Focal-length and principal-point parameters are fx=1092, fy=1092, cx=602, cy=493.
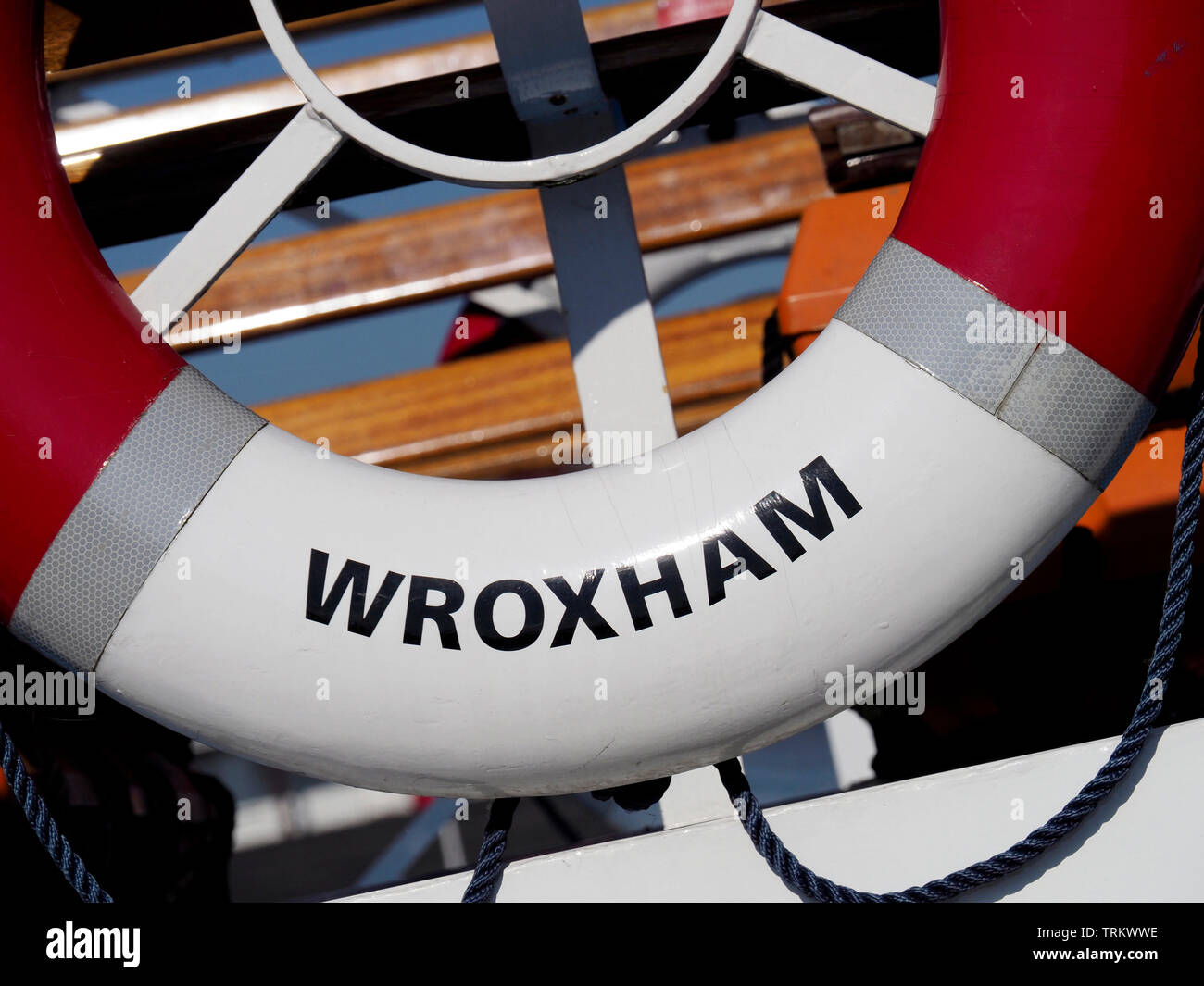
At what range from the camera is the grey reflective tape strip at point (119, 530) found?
2.32ft

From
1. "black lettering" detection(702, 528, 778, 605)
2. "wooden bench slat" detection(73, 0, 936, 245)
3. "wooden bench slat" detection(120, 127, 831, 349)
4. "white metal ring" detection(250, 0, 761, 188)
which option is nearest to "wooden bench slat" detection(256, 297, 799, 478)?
"wooden bench slat" detection(120, 127, 831, 349)

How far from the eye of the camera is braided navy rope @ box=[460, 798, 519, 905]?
2.43 feet

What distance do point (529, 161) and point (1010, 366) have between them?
36cm

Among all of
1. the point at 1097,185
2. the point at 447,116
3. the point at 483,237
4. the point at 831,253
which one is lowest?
the point at 1097,185

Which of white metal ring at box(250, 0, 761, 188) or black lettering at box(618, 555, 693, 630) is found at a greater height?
white metal ring at box(250, 0, 761, 188)

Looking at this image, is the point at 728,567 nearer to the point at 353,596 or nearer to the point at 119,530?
the point at 353,596

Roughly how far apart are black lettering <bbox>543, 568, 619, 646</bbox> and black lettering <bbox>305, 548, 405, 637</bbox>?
0.11 m

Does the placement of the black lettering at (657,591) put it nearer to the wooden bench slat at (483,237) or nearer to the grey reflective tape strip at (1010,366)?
the grey reflective tape strip at (1010,366)

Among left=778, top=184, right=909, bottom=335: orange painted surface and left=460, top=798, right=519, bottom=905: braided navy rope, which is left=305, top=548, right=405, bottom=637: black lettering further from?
left=778, top=184, right=909, bottom=335: orange painted surface

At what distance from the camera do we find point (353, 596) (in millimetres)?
702

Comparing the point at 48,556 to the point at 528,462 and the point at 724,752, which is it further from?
the point at 528,462

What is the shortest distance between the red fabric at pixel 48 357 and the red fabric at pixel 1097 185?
1.80 ft

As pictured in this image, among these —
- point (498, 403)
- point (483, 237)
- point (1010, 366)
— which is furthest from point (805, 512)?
point (483, 237)

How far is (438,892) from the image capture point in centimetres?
77
